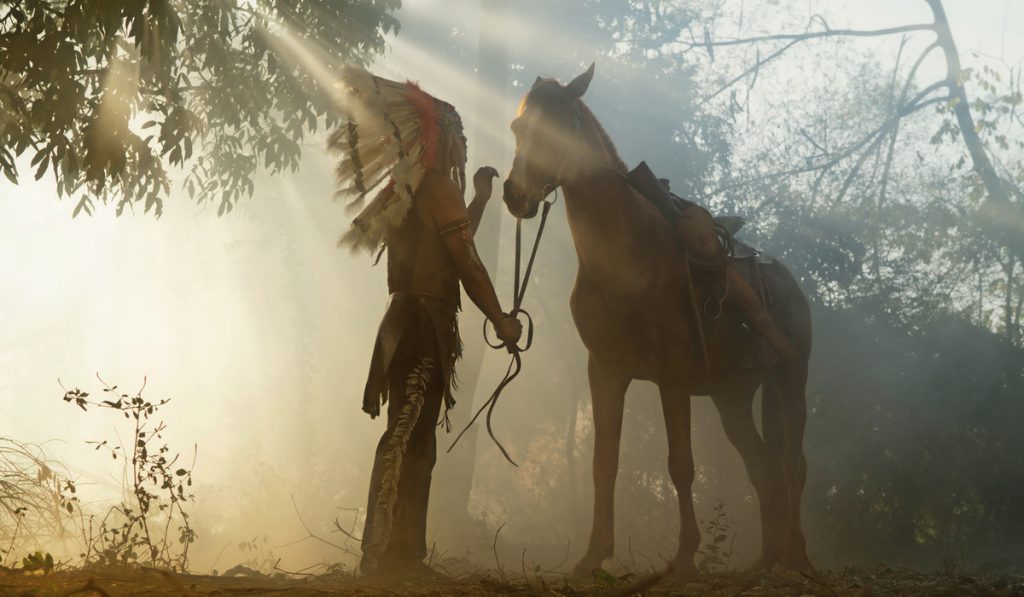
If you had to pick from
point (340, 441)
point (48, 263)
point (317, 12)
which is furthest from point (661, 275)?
point (48, 263)

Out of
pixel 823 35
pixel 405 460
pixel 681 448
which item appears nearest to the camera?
pixel 405 460

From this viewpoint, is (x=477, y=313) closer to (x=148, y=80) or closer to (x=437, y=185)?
(x=148, y=80)

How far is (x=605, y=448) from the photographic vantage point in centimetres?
739

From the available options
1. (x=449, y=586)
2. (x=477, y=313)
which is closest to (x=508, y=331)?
(x=449, y=586)

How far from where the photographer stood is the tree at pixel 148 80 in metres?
8.12

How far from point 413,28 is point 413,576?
17.4 metres

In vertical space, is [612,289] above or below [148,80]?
below

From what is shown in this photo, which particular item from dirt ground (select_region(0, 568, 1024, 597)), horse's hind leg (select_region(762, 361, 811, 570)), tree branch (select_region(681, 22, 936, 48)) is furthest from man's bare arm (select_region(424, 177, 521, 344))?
tree branch (select_region(681, 22, 936, 48))

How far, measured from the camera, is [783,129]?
19.2 metres

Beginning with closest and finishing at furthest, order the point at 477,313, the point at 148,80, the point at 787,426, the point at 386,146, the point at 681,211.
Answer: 1. the point at 386,146
2. the point at 681,211
3. the point at 787,426
4. the point at 148,80
5. the point at 477,313

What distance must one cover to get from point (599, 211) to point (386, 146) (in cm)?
191

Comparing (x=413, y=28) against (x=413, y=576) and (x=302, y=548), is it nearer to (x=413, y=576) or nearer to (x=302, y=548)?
(x=302, y=548)

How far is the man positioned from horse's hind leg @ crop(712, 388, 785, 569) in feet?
15.3

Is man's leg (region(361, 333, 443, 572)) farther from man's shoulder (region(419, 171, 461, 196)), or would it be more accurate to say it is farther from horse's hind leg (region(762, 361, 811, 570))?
horse's hind leg (region(762, 361, 811, 570))
